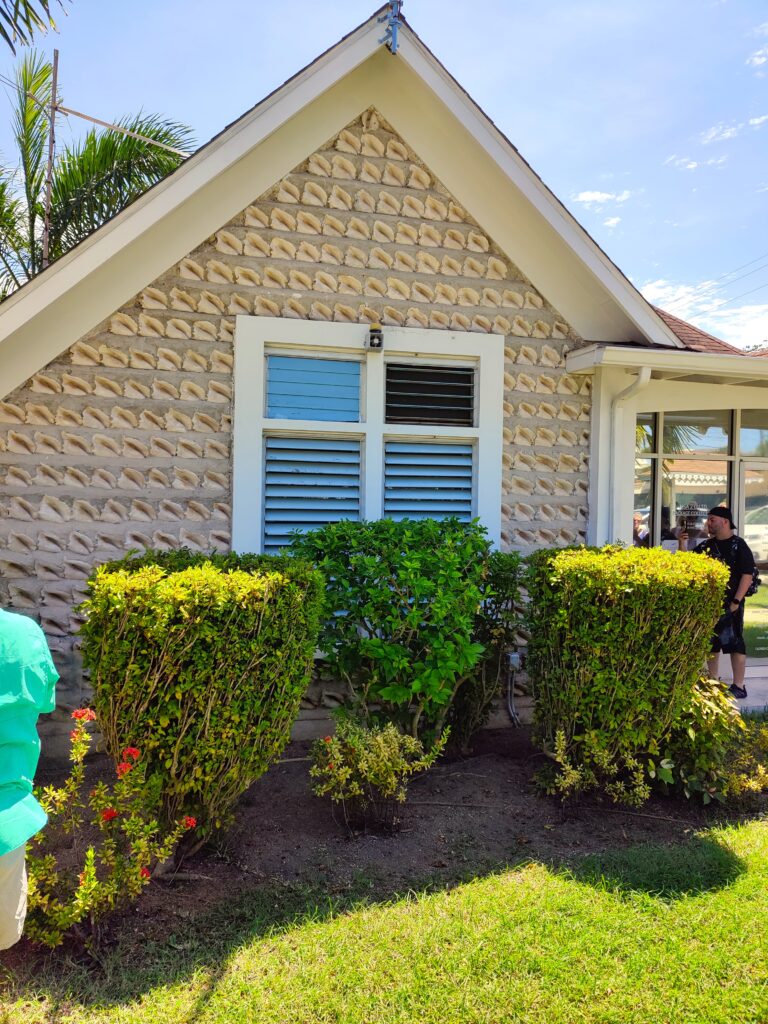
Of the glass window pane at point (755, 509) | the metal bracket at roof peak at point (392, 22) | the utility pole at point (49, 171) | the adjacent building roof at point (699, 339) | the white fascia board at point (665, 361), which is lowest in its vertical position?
the glass window pane at point (755, 509)

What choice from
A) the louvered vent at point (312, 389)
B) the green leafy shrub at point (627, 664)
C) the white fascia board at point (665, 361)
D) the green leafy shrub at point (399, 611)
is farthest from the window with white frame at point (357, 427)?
the green leafy shrub at point (627, 664)

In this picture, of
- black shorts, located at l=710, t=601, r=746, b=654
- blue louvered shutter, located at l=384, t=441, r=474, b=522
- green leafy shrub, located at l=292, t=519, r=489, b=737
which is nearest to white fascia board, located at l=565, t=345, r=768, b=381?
blue louvered shutter, located at l=384, t=441, r=474, b=522

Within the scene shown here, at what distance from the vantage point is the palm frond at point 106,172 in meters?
13.3

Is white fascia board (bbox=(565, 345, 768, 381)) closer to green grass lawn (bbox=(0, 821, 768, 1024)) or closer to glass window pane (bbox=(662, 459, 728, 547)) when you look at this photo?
glass window pane (bbox=(662, 459, 728, 547))

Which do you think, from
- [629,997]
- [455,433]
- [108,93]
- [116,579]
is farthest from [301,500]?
[108,93]

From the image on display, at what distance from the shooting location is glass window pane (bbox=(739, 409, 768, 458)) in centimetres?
851

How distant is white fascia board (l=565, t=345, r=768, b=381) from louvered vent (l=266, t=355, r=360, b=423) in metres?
1.94

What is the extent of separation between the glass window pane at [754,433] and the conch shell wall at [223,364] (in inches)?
136

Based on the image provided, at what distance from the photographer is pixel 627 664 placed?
4.54m

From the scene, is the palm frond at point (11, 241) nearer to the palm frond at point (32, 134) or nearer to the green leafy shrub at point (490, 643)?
the palm frond at point (32, 134)

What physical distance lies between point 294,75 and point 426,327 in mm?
2066

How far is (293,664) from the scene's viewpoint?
388cm

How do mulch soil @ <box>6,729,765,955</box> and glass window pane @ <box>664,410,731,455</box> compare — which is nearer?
mulch soil @ <box>6,729,765,955</box>

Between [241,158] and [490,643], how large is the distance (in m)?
4.07
